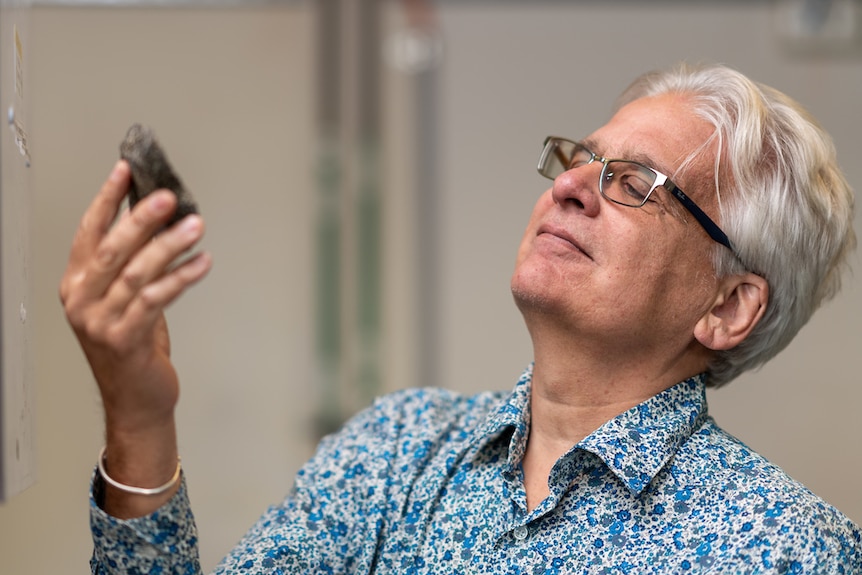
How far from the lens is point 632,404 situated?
4.67 feet

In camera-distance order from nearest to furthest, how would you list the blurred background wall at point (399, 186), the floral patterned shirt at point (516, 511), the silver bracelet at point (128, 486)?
the silver bracelet at point (128, 486), the floral patterned shirt at point (516, 511), the blurred background wall at point (399, 186)

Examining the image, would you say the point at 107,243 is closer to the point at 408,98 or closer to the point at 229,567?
the point at 229,567

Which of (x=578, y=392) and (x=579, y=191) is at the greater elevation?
(x=579, y=191)

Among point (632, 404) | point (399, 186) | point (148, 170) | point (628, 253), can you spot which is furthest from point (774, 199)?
point (399, 186)

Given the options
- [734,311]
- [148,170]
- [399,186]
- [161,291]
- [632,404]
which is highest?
[148,170]

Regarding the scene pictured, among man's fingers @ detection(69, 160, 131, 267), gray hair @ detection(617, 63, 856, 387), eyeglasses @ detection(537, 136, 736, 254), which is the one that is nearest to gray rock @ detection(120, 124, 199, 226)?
man's fingers @ detection(69, 160, 131, 267)

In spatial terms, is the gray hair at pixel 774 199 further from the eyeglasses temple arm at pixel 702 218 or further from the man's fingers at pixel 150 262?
the man's fingers at pixel 150 262

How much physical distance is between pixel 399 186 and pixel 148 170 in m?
2.51

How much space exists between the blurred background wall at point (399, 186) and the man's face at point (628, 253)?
1874mm

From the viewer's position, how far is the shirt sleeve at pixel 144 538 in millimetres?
1094

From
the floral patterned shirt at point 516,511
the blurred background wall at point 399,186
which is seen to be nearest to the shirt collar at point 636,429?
the floral patterned shirt at point 516,511

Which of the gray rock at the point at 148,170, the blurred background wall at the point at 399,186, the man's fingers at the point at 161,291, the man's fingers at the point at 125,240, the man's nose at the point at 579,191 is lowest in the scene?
the blurred background wall at the point at 399,186

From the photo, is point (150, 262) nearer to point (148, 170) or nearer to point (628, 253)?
point (148, 170)

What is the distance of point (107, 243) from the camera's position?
3.01ft
